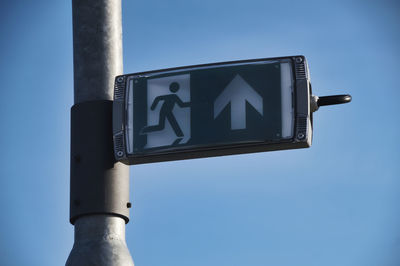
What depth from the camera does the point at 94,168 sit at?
515cm

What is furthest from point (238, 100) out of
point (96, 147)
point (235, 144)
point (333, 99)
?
point (96, 147)

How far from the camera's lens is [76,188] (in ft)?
16.8

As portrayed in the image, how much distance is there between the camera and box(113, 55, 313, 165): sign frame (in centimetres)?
499

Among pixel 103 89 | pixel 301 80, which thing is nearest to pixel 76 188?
pixel 103 89

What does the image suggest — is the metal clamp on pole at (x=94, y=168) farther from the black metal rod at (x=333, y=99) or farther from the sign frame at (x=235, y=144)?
the black metal rod at (x=333, y=99)

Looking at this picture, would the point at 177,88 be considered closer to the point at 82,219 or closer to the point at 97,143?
the point at 97,143

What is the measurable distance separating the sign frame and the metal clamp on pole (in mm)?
63

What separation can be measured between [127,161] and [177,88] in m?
0.47

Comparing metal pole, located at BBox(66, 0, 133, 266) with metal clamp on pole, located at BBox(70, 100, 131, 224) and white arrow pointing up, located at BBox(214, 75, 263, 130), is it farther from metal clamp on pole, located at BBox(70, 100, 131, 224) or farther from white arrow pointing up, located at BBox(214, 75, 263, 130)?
white arrow pointing up, located at BBox(214, 75, 263, 130)

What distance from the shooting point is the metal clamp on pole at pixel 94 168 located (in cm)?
505

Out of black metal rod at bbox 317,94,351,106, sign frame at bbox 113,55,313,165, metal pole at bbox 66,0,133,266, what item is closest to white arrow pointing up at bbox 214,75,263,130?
sign frame at bbox 113,55,313,165

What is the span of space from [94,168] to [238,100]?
84 cm

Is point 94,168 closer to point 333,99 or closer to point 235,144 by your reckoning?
point 235,144

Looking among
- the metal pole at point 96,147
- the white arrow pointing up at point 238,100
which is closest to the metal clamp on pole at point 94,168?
the metal pole at point 96,147
